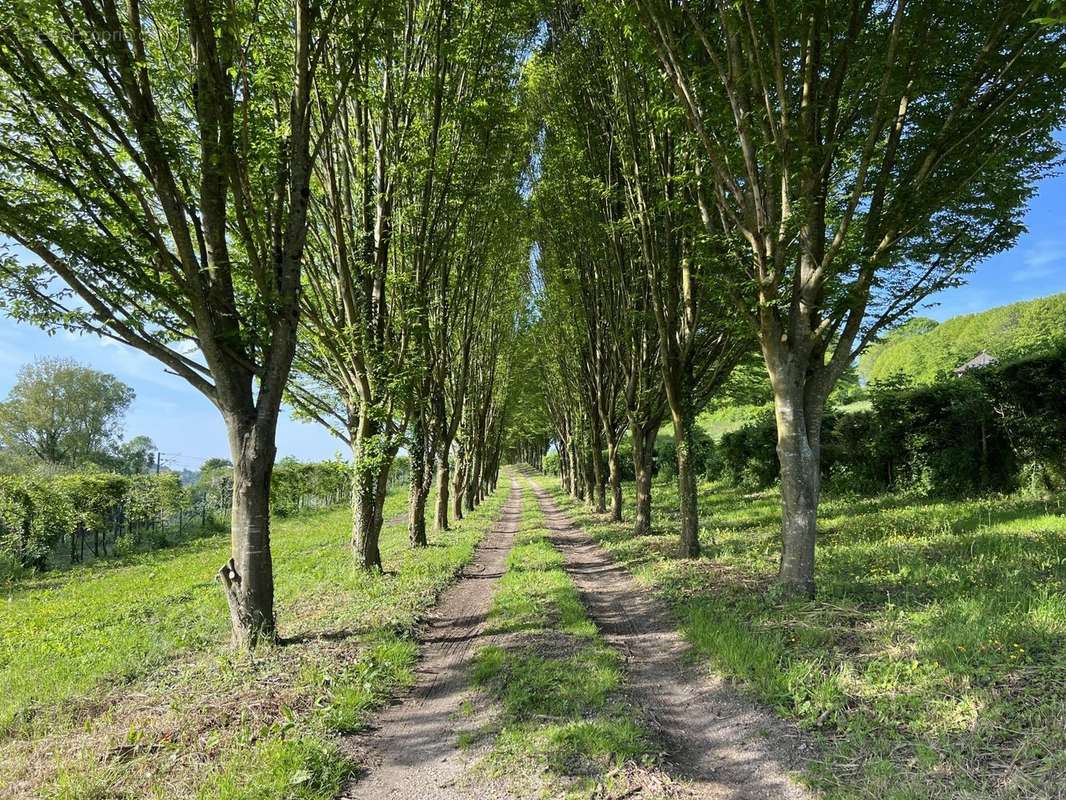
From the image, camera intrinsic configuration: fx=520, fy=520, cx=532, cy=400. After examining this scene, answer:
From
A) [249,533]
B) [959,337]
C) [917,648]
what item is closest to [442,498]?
[249,533]

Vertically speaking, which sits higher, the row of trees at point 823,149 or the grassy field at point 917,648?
Result: the row of trees at point 823,149

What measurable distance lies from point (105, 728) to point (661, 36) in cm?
954

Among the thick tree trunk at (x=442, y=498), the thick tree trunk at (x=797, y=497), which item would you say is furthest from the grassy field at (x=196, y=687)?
the thick tree trunk at (x=442, y=498)

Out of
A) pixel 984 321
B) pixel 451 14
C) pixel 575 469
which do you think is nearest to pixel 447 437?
pixel 451 14

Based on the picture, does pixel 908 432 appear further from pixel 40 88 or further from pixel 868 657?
pixel 40 88

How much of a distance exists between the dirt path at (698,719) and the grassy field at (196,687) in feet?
8.22

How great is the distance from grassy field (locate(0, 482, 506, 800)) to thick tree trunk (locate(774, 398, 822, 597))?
5.08 meters

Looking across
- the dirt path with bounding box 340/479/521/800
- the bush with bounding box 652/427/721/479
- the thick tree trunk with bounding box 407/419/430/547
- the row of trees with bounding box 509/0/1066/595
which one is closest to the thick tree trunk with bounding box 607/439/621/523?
the bush with bounding box 652/427/721/479

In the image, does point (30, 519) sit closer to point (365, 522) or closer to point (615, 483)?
point (365, 522)

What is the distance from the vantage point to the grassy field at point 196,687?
3658 millimetres

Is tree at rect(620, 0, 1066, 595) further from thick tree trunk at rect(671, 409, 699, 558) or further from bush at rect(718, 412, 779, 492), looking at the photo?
bush at rect(718, 412, 779, 492)

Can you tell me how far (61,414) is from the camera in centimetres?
4784

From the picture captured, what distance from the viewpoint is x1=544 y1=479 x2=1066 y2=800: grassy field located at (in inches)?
129

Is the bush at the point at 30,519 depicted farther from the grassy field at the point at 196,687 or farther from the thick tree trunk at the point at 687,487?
the thick tree trunk at the point at 687,487
